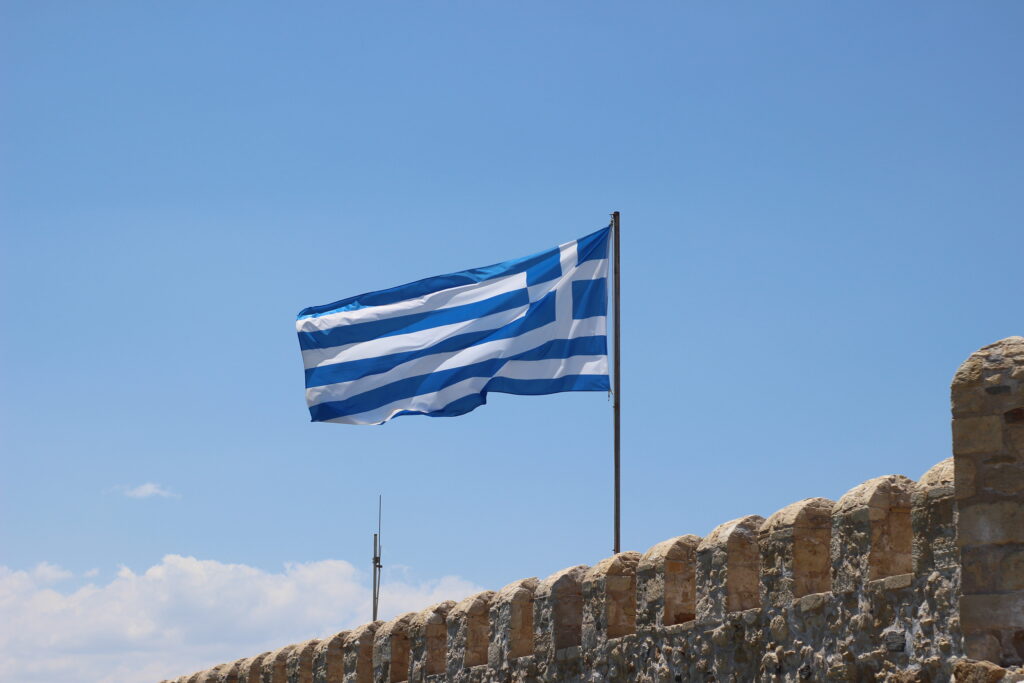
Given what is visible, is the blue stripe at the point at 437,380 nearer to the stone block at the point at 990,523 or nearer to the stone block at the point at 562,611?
the stone block at the point at 562,611

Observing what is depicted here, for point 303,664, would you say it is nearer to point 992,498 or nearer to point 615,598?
point 615,598

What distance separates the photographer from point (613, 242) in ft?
43.9

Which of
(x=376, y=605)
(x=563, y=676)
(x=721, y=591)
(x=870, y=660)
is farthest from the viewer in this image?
(x=376, y=605)

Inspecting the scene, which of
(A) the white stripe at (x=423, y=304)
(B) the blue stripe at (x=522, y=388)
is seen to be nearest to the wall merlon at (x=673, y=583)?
(B) the blue stripe at (x=522, y=388)

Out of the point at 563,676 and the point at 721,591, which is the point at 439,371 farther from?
the point at 721,591

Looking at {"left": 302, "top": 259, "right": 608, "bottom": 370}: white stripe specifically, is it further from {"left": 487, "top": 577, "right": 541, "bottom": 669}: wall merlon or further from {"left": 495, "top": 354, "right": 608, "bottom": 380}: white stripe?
{"left": 487, "top": 577, "right": 541, "bottom": 669}: wall merlon

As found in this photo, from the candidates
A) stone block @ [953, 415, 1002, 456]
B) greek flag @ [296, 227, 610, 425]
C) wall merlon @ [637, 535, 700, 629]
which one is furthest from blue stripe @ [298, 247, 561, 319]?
stone block @ [953, 415, 1002, 456]

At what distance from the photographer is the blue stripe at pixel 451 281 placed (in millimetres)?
13602

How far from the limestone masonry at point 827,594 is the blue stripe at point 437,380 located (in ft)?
7.83

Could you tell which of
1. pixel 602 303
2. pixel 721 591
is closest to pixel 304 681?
pixel 602 303

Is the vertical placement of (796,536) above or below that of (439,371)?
below

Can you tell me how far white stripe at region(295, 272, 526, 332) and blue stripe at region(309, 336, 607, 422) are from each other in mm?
616

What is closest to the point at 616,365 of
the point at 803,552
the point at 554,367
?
the point at 554,367

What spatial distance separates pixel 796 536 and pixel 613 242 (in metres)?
5.31
